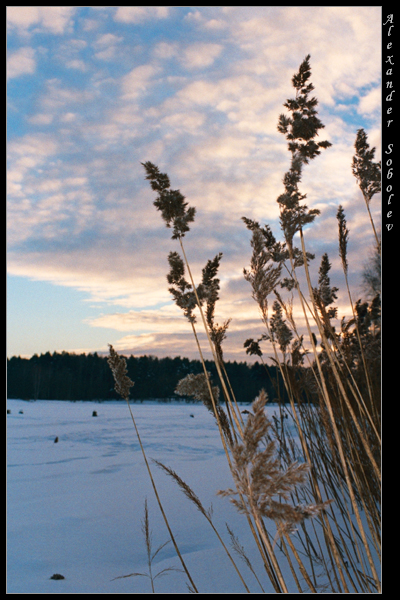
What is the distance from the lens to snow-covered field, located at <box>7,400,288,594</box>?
250cm

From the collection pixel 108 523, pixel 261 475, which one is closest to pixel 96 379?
pixel 108 523

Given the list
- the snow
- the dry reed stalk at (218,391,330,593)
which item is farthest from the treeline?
the dry reed stalk at (218,391,330,593)

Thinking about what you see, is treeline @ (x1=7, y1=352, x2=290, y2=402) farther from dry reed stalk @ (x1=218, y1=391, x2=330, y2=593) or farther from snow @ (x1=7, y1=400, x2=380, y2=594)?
dry reed stalk @ (x1=218, y1=391, x2=330, y2=593)

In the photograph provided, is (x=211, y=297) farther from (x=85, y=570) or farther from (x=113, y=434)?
(x=113, y=434)

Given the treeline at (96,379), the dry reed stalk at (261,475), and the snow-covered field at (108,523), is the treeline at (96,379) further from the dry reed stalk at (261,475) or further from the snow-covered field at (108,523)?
the dry reed stalk at (261,475)

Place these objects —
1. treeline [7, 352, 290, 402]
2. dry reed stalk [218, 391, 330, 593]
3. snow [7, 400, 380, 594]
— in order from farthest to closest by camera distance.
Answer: treeline [7, 352, 290, 402], snow [7, 400, 380, 594], dry reed stalk [218, 391, 330, 593]

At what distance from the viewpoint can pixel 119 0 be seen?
1887 mm

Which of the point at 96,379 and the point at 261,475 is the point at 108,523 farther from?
the point at 96,379

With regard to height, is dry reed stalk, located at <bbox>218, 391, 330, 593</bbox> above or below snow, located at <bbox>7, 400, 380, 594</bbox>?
above

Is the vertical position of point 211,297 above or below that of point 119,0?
below

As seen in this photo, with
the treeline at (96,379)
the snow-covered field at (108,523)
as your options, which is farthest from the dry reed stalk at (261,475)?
the treeline at (96,379)
